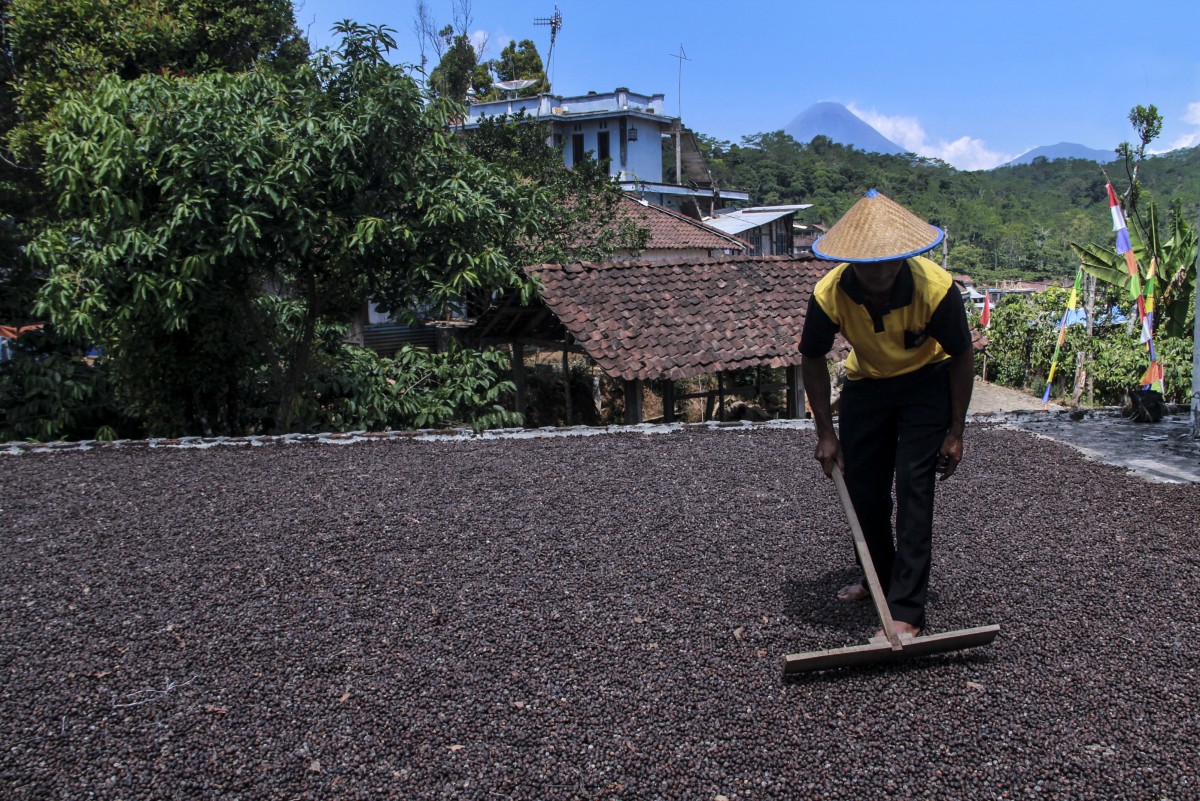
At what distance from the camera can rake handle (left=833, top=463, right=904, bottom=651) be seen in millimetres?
2758

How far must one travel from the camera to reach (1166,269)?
13.6 meters

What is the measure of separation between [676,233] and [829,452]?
1983cm

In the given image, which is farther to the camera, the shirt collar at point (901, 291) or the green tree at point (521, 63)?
the green tree at point (521, 63)

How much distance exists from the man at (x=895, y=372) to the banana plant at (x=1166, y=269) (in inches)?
483

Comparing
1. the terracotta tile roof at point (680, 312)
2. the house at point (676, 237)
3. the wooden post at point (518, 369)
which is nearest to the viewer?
the terracotta tile roof at point (680, 312)

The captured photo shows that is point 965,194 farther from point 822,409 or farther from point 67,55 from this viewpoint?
point 822,409

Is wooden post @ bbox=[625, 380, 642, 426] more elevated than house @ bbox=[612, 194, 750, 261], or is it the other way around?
house @ bbox=[612, 194, 750, 261]

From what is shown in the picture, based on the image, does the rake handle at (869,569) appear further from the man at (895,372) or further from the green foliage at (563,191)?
the green foliage at (563,191)

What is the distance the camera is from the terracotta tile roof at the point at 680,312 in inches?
360

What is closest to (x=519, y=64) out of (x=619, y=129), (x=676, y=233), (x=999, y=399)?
(x=619, y=129)

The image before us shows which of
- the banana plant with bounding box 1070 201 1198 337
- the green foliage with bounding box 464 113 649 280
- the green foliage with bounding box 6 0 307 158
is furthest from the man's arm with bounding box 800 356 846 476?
the banana plant with bounding box 1070 201 1198 337

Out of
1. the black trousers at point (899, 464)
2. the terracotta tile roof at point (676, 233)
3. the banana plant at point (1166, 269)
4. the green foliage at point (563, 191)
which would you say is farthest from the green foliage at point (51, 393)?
the banana plant at point (1166, 269)

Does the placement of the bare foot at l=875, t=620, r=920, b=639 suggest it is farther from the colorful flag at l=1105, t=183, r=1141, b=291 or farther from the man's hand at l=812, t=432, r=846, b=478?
the colorful flag at l=1105, t=183, r=1141, b=291

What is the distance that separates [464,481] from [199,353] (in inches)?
186
